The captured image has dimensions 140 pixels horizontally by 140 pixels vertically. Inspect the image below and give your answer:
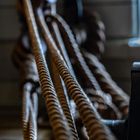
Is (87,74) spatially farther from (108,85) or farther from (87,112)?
(87,112)

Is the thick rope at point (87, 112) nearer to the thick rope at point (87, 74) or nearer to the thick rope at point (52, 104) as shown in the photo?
the thick rope at point (52, 104)

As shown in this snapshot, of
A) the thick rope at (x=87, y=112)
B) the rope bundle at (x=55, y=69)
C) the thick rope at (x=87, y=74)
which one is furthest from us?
the thick rope at (x=87, y=74)

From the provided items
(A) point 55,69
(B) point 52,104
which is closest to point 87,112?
(B) point 52,104

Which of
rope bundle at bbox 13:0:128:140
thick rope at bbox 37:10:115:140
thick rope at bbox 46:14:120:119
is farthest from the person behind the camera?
thick rope at bbox 46:14:120:119

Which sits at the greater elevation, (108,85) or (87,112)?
(87,112)

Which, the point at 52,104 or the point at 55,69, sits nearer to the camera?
the point at 52,104

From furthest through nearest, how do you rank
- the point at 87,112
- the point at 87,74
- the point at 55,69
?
the point at 87,74 → the point at 55,69 → the point at 87,112

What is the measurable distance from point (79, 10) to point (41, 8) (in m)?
0.13

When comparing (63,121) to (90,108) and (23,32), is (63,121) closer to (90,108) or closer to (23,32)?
(90,108)

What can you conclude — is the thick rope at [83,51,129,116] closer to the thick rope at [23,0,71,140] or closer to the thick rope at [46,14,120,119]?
the thick rope at [46,14,120,119]

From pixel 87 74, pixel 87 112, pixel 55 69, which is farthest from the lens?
pixel 87 74

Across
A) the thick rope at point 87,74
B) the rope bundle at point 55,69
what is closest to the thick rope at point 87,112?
the rope bundle at point 55,69

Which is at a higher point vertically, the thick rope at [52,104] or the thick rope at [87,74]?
the thick rope at [52,104]

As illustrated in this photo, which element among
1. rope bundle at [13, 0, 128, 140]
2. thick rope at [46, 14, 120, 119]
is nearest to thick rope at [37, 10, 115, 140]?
rope bundle at [13, 0, 128, 140]
